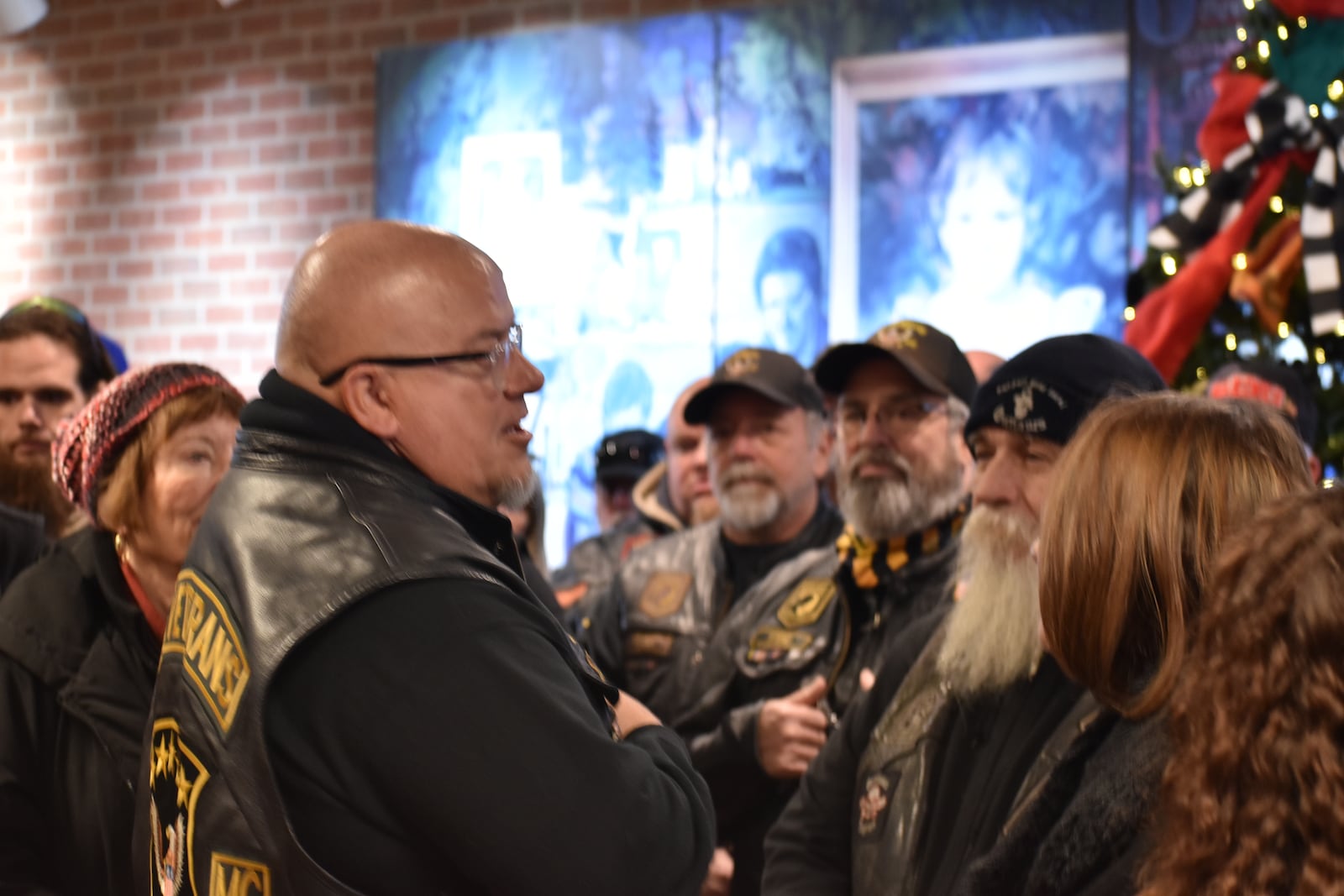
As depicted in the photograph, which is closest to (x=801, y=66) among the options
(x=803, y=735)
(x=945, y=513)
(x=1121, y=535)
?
(x=945, y=513)

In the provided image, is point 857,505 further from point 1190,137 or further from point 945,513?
point 1190,137

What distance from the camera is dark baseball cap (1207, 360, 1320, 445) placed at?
340 centimetres

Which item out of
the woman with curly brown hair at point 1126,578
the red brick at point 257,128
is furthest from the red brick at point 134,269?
the woman with curly brown hair at point 1126,578

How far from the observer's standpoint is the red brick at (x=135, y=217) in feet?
20.8

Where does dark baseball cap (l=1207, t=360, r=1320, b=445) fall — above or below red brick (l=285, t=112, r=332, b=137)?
below

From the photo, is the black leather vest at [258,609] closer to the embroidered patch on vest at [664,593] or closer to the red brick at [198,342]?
the embroidered patch on vest at [664,593]

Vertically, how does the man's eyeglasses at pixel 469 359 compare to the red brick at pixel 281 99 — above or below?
below

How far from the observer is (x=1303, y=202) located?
3.81 meters

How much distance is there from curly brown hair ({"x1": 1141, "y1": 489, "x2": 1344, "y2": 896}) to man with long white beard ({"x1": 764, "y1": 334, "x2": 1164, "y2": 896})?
662 mm

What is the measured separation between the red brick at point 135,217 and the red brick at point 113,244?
56 mm

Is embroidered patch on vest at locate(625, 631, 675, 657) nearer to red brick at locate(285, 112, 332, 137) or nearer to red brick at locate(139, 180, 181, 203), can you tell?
red brick at locate(285, 112, 332, 137)

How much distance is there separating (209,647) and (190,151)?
5.33 metres

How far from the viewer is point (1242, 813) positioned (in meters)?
1.01

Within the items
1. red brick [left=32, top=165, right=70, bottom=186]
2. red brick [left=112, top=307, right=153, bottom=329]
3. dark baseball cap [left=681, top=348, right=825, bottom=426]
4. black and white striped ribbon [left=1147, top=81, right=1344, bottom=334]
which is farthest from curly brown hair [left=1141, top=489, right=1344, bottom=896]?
red brick [left=32, top=165, right=70, bottom=186]
